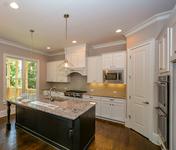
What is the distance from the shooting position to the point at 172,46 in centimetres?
173

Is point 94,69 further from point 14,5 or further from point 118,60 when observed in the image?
point 14,5

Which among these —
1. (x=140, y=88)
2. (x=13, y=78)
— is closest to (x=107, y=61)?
(x=140, y=88)

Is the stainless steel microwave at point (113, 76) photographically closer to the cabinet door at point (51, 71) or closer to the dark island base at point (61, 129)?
the dark island base at point (61, 129)

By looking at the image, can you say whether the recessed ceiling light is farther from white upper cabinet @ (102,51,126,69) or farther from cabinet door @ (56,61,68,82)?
cabinet door @ (56,61,68,82)

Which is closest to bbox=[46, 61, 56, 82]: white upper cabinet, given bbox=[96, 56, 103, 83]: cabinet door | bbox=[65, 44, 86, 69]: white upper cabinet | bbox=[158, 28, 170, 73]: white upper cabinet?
bbox=[65, 44, 86, 69]: white upper cabinet

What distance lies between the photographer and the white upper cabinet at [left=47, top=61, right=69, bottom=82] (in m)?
5.51

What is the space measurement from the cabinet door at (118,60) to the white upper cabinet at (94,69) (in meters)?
0.61

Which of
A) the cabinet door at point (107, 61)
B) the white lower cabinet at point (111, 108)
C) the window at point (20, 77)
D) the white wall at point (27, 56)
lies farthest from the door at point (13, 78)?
the cabinet door at point (107, 61)

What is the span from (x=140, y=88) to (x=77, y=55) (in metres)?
2.93

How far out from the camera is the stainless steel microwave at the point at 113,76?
12.6 ft

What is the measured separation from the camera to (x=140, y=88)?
10.2 feet

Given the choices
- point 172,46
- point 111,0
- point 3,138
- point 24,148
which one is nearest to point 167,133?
point 172,46

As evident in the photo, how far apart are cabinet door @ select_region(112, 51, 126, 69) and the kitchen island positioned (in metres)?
1.91

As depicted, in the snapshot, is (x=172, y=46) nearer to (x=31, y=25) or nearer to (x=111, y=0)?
(x=111, y=0)
